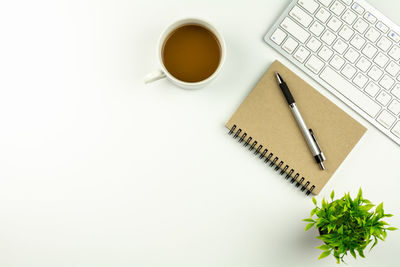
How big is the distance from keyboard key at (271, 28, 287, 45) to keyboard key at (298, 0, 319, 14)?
8 cm

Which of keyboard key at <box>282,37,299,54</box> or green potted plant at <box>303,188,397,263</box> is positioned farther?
keyboard key at <box>282,37,299,54</box>

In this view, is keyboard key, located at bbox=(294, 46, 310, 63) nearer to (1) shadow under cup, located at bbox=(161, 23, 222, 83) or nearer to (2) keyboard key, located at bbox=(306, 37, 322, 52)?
(2) keyboard key, located at bbox=(306, 37, 322, 52)

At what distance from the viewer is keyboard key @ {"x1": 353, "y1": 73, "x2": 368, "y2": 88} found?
78cm

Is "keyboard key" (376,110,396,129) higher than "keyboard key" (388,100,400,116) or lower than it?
lower

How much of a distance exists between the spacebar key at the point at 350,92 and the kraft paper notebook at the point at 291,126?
0.12 ft

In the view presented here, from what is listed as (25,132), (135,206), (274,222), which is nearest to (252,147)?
(274,222)

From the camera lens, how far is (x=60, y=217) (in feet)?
2.64

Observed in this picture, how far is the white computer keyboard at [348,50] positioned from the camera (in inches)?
30.7

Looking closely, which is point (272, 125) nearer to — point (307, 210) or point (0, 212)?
point (307, 210)

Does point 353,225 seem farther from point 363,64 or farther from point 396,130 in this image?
point 363,64

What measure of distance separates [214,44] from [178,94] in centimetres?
15

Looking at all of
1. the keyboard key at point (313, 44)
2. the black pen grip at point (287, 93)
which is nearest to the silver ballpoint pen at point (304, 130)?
the black pen grip at point (287, 93)

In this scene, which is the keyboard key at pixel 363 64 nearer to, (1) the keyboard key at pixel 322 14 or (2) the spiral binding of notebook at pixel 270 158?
(1) the keyboard key at pixel 322 14

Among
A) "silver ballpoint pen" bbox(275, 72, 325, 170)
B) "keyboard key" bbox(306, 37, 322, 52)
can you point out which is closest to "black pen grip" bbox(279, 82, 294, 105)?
"silver ballpoint pen" bbox(275, 72, 325, 170)
